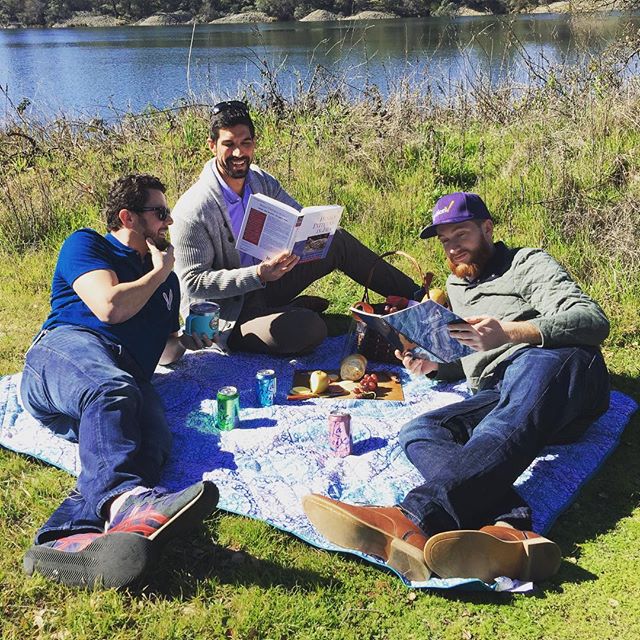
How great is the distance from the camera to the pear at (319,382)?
3.66m

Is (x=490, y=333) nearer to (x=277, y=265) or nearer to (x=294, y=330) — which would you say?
(x=277, y=265)

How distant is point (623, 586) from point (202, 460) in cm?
168

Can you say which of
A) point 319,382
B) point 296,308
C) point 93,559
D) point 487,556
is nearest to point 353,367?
point 319,382

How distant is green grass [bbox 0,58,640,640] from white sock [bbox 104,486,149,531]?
0.23 meters

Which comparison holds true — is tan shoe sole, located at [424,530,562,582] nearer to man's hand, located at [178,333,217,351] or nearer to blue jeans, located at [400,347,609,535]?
blue jeans, located at [400,347,609,535]

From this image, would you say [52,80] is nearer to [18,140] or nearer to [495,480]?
[18,140]

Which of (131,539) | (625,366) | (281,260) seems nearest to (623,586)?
(131,539)

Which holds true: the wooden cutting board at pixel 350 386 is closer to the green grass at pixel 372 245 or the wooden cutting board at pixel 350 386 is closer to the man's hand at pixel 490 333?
the green grass at pixel 372 245

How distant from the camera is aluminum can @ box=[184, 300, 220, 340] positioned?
148 inches

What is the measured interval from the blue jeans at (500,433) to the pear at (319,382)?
2.68 feet

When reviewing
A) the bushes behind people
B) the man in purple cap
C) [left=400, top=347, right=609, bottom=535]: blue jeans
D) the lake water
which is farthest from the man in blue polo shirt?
the lake water

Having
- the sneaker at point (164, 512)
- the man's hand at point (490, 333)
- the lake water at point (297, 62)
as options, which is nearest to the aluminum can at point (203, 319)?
the man's hand at point (490, 333)

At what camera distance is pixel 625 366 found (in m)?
3.92

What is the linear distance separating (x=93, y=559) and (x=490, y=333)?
1638 millimetres
